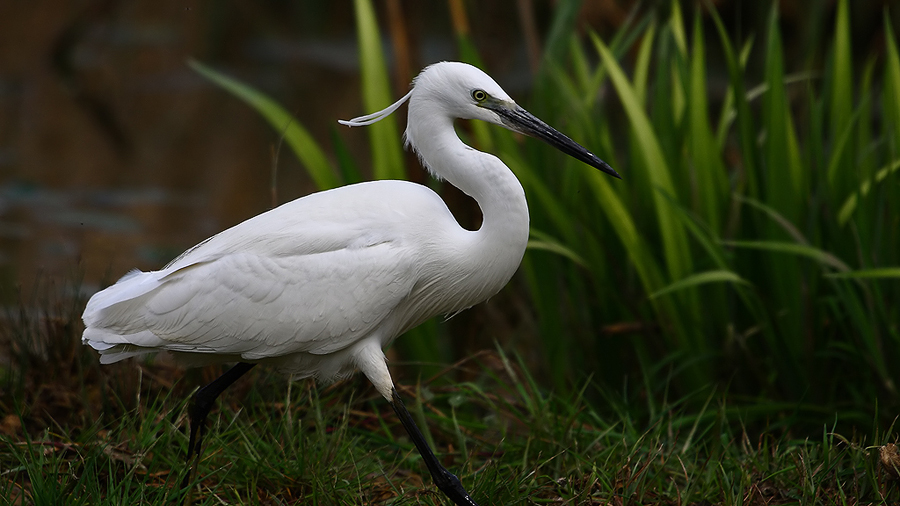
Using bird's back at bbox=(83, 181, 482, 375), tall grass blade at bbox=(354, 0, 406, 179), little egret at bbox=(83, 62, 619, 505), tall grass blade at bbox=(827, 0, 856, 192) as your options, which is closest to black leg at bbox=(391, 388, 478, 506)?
little egret at bbox=(83, 62, 619, 505)

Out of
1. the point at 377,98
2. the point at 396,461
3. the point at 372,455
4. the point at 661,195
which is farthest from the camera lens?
the point at 377,98

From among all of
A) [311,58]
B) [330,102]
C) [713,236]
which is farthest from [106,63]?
[713,236]

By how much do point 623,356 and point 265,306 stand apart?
5.78ft

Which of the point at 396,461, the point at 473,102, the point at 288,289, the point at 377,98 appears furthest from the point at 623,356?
the point at 288,289

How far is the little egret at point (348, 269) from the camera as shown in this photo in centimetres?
253

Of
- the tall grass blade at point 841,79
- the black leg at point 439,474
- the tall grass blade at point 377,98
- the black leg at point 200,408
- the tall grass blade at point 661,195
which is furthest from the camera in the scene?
the tall grass blade at point 377,98

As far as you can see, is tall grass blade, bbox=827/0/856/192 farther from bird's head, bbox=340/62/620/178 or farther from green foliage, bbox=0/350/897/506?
bird's head, bbox=340/62/620/178

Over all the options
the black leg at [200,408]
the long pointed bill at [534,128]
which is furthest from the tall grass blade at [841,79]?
the black leg at [200,408]

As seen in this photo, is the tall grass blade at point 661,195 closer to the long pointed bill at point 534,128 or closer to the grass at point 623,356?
the grass at point 623,356

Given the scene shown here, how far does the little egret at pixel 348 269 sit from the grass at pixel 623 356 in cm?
31

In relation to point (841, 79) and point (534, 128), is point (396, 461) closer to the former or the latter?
point (534, 128)

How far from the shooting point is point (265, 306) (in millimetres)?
2545

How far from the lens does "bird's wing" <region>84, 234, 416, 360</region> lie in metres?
2.52

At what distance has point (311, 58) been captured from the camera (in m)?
13.8
